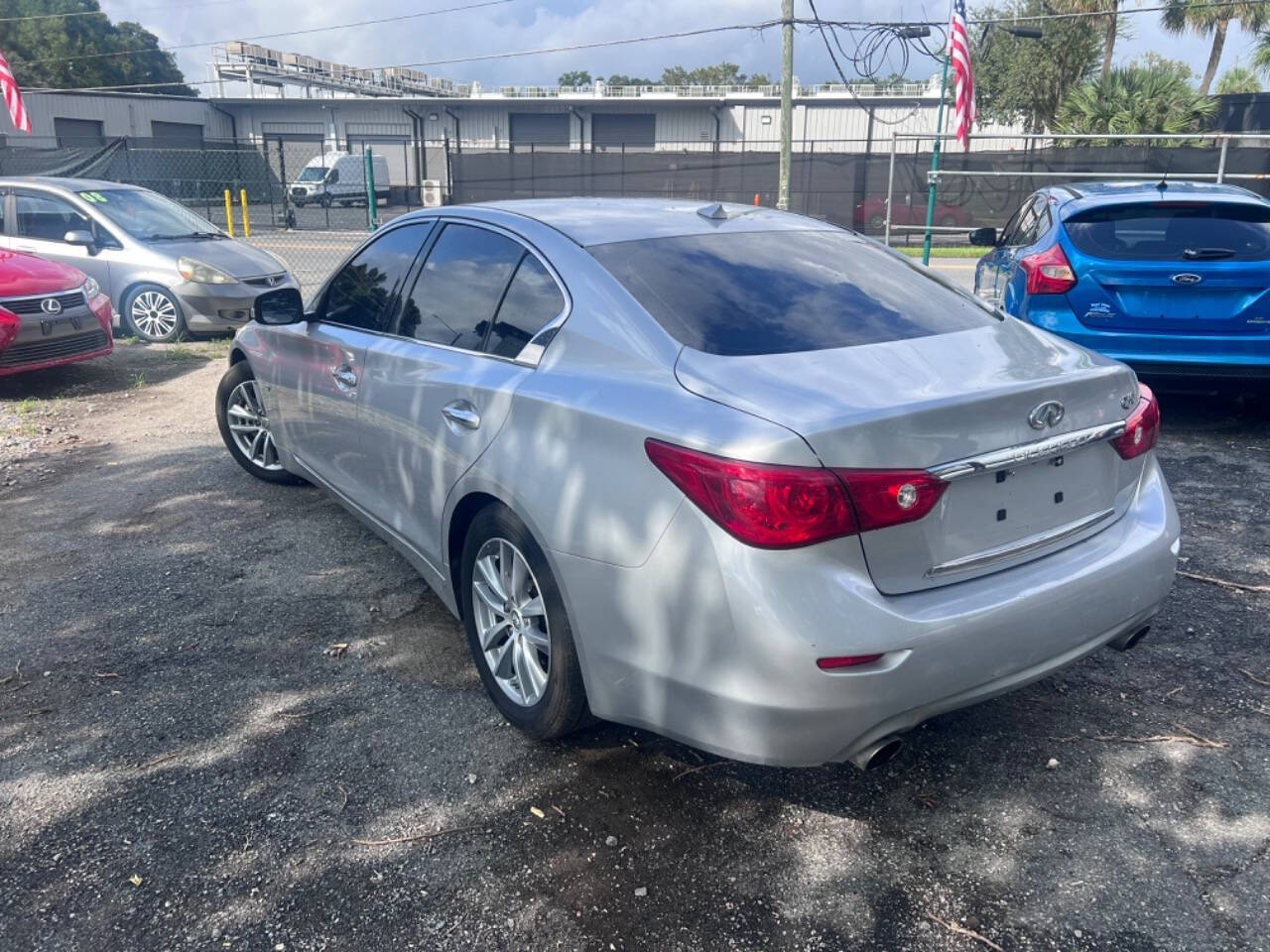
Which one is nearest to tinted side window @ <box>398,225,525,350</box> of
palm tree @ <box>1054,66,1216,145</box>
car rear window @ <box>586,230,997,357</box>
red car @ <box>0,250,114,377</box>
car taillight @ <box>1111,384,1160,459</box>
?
car rear window @ <box>586,230,997,357</box>

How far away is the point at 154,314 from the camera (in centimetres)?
1051

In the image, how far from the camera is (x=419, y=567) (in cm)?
380

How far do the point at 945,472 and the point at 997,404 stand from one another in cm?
27

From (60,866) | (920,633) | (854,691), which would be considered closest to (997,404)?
(920,633)

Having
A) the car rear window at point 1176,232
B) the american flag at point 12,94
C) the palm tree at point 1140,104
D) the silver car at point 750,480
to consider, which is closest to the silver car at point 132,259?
the american flag at point 12,94

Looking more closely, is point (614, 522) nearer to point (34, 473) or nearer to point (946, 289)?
point (946, 289)

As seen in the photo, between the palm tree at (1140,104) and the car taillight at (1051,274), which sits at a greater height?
the palm tree at (1140,104)

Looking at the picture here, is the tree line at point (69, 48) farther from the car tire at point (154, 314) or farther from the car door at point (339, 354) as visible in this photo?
the car door at point (339, 354)

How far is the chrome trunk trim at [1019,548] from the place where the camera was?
255cm

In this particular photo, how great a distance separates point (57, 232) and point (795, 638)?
10.8m

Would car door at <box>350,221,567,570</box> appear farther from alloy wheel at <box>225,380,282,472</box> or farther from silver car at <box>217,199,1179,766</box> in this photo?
alloy wheel at <box>225,380,282,472</box>

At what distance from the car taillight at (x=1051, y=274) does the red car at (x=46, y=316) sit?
7.23 metres

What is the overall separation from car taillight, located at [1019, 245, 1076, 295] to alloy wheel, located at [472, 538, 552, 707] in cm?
449

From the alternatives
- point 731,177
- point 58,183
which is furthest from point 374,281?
point 731,177
